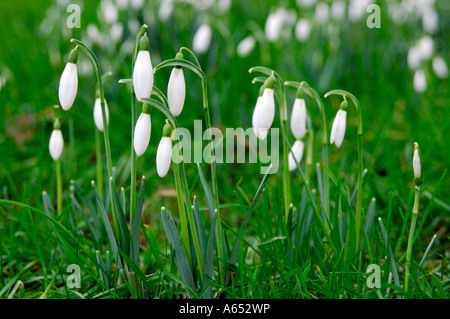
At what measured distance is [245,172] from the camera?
2.55 m

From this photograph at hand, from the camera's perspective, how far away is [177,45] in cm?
323

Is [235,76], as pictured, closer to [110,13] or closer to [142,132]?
[110,13]

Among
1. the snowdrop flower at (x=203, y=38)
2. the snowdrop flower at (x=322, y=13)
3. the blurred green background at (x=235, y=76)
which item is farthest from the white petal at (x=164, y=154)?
the snowdrop flower at (x=322, y=13)

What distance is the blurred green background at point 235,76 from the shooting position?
257 cm

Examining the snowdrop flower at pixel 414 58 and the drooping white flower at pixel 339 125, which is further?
the snowdrop flower at pixel 414 58

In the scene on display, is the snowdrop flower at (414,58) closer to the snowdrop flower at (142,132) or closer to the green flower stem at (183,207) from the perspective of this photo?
the green flower stem at (183,207)

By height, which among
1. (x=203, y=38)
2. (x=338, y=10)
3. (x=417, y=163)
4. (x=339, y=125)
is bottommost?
(x=417, y=163)

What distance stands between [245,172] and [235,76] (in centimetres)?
81

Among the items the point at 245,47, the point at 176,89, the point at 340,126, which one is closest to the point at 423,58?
the point at 245,47

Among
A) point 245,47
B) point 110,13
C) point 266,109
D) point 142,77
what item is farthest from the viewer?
point 110,13

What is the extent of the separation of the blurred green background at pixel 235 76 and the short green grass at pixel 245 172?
0.04 feet

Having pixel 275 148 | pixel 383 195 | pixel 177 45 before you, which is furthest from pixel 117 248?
pixel 177 45

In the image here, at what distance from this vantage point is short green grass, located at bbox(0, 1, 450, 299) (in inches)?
60.8
